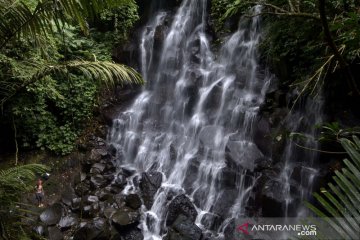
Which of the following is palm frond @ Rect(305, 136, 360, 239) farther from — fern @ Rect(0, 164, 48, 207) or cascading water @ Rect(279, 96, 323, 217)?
cascading water @ Rect(279, 96, 323, 217)

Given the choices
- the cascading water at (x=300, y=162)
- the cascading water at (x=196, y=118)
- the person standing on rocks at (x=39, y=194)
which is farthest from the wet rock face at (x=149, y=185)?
the cascading water at (x=300, y=162)

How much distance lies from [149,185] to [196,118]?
8.89ft

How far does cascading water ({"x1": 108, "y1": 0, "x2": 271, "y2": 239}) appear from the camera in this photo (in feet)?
26.9

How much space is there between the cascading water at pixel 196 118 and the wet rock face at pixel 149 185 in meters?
0.15

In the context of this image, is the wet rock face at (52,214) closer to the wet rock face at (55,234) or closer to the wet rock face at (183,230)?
the wet rock face at (55,234)

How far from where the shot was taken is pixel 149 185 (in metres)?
8.65

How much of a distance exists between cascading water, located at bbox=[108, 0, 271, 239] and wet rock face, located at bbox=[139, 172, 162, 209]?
0.15 metres

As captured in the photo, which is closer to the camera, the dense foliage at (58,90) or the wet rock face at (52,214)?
the dense foliage at (58,90)

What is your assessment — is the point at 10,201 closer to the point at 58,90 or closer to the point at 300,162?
the point at 300,162

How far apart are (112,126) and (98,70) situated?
27.2 ft

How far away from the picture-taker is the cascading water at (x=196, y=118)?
8.20m

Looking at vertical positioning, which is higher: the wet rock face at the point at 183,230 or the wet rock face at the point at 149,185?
the wet rock face at the point at 149,185

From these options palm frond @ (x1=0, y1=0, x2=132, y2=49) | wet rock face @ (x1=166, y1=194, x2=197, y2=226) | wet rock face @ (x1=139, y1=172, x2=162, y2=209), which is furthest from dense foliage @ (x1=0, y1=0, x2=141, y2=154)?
wet rock face @ (x1=166, y1=194, x2=197, y2=226)

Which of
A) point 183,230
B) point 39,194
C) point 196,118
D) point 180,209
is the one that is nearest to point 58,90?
point 39,194
